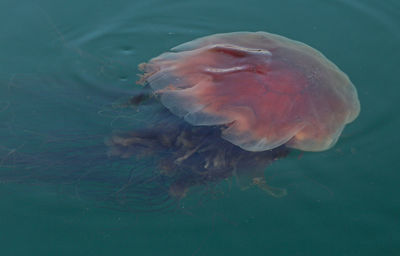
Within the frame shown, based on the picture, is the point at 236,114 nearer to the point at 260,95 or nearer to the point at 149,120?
the point at 260,95

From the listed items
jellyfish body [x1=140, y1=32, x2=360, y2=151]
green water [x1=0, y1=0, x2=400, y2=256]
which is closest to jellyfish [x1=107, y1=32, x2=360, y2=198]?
jellyfish body [x1=140, y1=32, x2=360, y2=151]

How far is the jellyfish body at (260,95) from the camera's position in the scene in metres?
2.64

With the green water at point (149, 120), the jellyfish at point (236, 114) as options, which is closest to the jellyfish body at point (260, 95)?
the jellyfish at point (236, 114)

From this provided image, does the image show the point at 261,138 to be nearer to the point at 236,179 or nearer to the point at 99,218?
the point at 236,179

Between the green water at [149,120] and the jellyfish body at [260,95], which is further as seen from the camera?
the jellyfish body at [260,95]

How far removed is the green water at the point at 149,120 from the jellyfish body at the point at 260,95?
219mm

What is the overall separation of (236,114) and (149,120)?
58cm

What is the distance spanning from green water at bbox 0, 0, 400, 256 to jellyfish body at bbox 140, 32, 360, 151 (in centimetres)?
22

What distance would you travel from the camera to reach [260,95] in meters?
2.64

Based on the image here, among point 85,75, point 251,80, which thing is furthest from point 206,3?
point 251,80

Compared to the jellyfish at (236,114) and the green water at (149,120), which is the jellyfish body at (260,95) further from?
the green water at (149,120)

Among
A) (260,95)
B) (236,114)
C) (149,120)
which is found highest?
(260,95)

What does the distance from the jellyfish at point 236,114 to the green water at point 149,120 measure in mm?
130

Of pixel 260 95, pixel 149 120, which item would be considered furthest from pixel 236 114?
pixel 149 120
